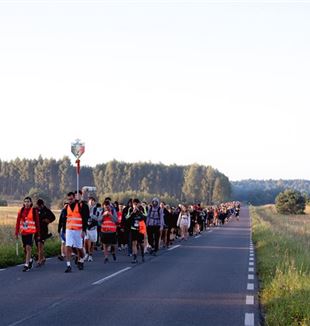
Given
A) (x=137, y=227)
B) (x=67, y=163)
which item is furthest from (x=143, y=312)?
(x=67, y=163)

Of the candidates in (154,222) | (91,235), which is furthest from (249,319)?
(154,222)

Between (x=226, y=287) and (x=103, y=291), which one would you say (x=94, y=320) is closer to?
(x=103, y=291)

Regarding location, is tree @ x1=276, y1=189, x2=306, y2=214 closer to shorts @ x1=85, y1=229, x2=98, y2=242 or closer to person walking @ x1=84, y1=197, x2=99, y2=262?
person walking @ x1=84, y1=197, x2=99, y2=262

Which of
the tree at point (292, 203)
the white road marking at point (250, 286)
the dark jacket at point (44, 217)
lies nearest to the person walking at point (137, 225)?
the dark jacket at point (44, 217)

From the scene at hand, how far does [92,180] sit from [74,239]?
176376 millimetres

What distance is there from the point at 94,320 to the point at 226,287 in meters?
4.86

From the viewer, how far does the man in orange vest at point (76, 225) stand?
17188mm

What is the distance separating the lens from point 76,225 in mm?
17344

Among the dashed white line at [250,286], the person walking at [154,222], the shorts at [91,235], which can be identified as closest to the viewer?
the dashed white line at [250,286]

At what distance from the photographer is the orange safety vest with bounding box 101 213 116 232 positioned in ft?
67.6

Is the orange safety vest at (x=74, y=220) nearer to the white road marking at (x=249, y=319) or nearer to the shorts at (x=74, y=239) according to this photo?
the shorts at (x=74, y=239)

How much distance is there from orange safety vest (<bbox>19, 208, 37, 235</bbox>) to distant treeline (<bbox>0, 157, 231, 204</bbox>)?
149431mm

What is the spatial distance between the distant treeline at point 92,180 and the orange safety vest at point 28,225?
14943cm

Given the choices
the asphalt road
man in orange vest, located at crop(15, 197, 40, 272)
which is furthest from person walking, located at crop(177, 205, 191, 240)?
man in orange vest, located at crop(15, 197, 40, 272)
